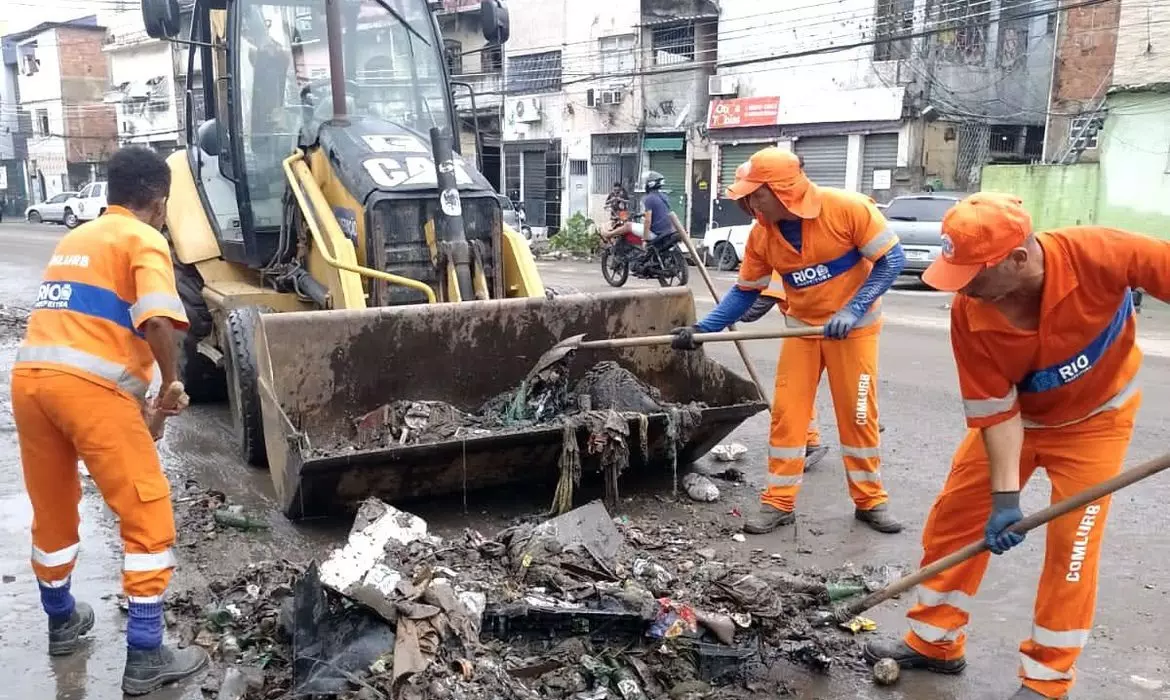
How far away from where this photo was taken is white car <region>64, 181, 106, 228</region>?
1216 inches

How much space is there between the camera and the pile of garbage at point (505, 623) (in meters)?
3.10

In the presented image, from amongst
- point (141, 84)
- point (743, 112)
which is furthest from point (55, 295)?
point (141, 84)

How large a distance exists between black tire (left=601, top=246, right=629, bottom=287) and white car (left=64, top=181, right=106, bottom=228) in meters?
21.5

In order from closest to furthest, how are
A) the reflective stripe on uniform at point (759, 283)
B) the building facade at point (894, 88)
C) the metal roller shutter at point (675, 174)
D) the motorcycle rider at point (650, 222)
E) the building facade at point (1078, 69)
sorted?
the reflective stripe on uniform at point (759, 283), the motorcycle rider at point (650, 222), the building facade at point (1078, 69), the building facade at point (894, 88), the metal roller shutter at point (675, 174)

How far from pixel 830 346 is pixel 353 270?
252cm

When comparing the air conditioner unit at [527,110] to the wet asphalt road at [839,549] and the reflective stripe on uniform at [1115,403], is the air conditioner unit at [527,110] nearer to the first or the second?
the wet asphalt road at [839,549]

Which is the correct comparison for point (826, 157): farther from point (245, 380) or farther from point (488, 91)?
point (245, 380)

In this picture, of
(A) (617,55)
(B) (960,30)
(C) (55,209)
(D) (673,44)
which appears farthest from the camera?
(C) (55,209)

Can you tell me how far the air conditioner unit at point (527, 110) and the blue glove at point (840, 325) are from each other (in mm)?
25232

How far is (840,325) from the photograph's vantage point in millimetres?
Result: 4309

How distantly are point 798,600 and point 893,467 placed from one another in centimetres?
217

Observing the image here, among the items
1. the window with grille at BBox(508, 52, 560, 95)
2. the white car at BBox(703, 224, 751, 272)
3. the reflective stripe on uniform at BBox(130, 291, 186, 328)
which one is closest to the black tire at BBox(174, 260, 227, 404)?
the reflective stripe on uniform at BBox(130, 291, 186, 328)

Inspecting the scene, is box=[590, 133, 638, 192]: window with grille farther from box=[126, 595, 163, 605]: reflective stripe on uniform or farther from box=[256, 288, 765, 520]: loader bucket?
box=[126, 595, 163, 605]: reflective stripe on uniform

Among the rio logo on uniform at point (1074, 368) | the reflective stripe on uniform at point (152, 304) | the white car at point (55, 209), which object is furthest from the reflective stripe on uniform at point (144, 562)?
the white car at point (55, 209)
